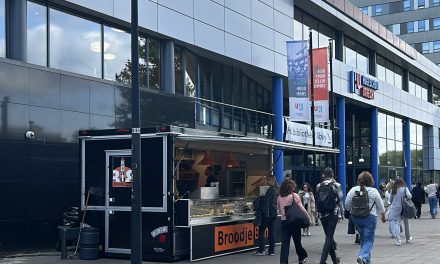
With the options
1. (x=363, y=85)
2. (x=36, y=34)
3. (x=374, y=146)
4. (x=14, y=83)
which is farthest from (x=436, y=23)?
(x=14, y=83)

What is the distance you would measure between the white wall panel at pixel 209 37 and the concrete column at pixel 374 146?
19.5 metres

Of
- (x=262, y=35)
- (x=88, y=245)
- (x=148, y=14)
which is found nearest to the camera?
(x=88, y=245)

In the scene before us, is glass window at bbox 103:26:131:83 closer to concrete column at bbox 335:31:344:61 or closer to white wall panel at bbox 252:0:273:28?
white wall panel at bbox 252:0:273:28

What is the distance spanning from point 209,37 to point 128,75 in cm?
428

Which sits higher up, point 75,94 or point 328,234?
point 75,94

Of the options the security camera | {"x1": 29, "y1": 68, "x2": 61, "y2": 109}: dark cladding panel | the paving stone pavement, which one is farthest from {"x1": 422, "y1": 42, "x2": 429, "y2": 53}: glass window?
the security camera

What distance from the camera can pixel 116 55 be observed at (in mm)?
18000

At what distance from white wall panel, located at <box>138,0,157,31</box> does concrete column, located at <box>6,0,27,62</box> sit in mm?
4257

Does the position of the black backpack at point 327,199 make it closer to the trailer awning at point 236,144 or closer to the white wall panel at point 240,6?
the trailer awning at point 236,144

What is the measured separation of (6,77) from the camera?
13500 mm

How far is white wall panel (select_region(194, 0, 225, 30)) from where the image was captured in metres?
21.0

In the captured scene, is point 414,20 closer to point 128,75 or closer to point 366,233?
point 128,75

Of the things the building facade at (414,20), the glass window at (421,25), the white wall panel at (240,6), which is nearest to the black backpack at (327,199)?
the white wall panel at (240,6)

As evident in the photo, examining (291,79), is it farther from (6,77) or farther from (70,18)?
(6,77)
